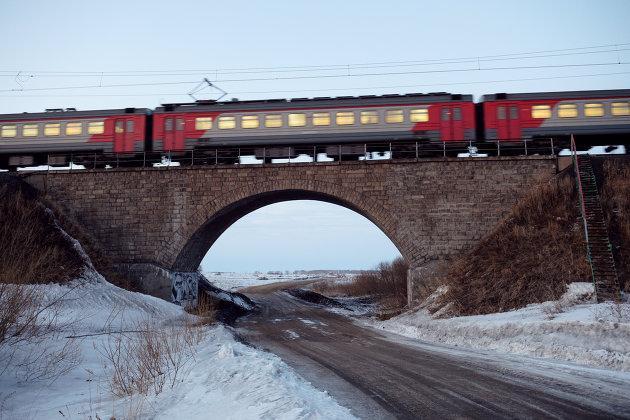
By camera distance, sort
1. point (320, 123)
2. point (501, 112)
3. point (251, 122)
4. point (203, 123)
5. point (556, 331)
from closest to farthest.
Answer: point (556, 331)
point (501, 112)
point (320, 123)
point (251, 122)
point (203, 123)

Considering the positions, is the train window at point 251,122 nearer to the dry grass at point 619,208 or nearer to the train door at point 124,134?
the train door at point 124,134

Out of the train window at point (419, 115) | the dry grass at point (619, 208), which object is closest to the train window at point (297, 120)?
the train window at point (419, 115)

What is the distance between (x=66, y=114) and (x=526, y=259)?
23814 mm

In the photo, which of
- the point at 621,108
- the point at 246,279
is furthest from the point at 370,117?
the point at 246,279

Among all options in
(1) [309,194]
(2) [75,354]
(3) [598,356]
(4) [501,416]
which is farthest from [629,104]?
(2) [75,354]

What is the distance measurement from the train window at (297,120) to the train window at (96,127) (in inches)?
400

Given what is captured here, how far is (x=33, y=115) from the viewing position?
2438 cm

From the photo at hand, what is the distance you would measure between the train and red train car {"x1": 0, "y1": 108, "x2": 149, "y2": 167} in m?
0.05

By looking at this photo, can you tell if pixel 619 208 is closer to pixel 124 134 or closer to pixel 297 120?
pixel 297 120

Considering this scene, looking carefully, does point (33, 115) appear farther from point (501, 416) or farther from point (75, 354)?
point (501, 416)

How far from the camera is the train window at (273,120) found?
75.1ft

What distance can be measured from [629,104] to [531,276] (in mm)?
13191

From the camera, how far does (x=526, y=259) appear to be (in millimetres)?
15641

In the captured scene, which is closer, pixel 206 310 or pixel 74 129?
pixel 206 310
